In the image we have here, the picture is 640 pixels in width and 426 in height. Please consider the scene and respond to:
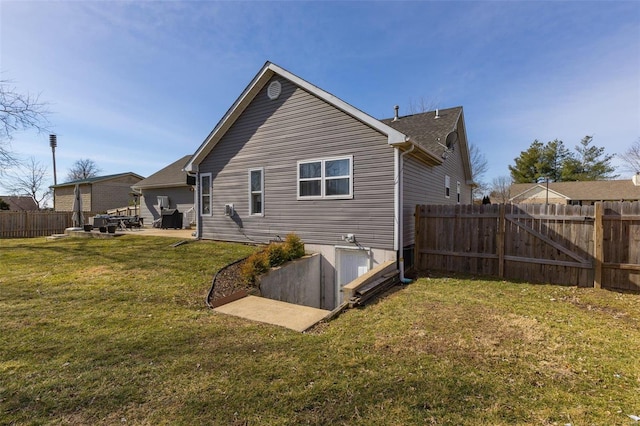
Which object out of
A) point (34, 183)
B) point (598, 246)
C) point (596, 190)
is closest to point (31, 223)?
point (598, 246)

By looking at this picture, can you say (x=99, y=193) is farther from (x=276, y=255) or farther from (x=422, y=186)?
(x=422, y=186)

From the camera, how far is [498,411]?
242 centimetres

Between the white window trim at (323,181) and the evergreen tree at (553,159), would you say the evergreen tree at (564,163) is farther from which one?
the white window trim at (323,181)

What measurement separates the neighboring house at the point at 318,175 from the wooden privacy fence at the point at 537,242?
3.03ft

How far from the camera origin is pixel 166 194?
60.6 ft

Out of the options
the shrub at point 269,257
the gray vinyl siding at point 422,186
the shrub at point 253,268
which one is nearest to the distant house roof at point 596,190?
the gray vinyl siding at point 422,186

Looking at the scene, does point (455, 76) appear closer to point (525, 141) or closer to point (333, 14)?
point (333, 14)

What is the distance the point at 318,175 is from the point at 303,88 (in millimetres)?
2748

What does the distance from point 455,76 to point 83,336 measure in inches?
744

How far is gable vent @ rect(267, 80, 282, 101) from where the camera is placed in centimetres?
932

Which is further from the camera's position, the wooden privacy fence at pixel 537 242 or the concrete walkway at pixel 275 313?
the wooden privacy fence at pixel 537 242

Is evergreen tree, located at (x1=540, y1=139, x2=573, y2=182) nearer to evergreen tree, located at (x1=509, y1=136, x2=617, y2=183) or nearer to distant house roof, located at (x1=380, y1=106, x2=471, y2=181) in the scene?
evergreen tree, located at (x1=509, y1=136, x2=617, y2=183)

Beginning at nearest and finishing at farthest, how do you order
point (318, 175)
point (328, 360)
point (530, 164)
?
1. point (328, 360)
2. point (318, 175)
3. point (530, 164)

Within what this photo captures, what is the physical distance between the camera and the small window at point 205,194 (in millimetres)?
11219
